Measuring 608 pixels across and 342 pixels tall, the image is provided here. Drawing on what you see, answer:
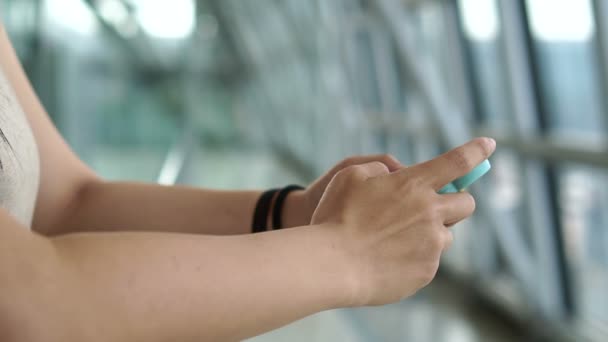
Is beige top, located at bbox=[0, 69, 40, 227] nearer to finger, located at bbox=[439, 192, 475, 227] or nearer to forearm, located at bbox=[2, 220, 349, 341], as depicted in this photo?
forearm, located at bbox=[2, 220, 349, 341]

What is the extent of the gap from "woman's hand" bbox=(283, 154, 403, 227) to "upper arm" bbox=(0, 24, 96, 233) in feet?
1.33

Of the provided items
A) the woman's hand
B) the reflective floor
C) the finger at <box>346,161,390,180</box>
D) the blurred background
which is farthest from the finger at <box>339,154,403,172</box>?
the reflective floor

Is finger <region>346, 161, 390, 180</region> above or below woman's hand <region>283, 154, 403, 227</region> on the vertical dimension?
above

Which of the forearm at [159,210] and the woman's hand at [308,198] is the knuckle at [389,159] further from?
the forearm at [159,210]

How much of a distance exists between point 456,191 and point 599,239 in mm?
3829

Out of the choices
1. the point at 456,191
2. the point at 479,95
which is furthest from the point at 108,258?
the point at 479,95

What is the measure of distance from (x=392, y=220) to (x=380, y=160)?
22cm

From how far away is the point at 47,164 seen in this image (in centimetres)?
118

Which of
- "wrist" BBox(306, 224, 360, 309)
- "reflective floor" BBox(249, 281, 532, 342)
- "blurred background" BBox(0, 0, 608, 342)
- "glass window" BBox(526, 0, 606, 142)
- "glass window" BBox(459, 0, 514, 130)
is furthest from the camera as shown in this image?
"glass window" BBox(459, 0, 514, 130)

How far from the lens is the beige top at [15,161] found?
79cm

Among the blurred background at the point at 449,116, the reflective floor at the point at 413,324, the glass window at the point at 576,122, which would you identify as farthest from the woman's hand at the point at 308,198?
the glass window at the point at 576,122

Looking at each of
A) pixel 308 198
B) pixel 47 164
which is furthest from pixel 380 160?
pixel 47 164

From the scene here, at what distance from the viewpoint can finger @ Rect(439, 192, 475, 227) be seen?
0.83 m

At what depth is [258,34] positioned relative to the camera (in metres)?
14.7
